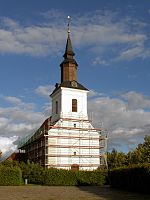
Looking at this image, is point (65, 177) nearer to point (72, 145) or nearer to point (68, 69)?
point (72, 145)

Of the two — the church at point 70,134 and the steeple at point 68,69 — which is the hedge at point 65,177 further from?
the steeple at point 68,69

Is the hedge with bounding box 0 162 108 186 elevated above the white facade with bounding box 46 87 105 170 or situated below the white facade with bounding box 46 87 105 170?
below

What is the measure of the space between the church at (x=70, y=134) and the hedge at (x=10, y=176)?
1066cm

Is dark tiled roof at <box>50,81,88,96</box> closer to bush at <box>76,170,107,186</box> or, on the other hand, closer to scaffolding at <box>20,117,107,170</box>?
scaffolding at <box>20,117,107,170</box>

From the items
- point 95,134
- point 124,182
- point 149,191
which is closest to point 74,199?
point 149,191

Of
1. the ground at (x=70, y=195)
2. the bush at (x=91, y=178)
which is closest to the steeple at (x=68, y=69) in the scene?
the bush at (x=91, y=178)

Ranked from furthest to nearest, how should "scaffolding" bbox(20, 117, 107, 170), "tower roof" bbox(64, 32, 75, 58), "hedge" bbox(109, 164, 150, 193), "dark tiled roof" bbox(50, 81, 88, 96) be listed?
"tower roof" bbox(64, 32, 75, 58), "dark tiled roof" bbox(50, 81, 88, 96), "scaffolding" bbox(20, 117, 107, 170), "hedge" bbox(109, 164, 150, 193)

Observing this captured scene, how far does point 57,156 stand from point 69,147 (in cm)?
245

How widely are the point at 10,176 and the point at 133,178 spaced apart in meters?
17.1

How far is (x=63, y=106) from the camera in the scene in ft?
185

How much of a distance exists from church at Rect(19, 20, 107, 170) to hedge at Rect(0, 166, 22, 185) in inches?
420

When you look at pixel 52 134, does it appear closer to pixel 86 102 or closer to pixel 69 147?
pixel 69 147

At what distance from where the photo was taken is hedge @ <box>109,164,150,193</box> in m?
27.8

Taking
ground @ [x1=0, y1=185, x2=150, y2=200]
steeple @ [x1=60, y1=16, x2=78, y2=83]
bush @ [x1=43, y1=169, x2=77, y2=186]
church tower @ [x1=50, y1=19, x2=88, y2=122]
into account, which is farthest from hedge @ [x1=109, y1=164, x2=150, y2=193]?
steeple @ [x1=60, y1=16, x2=78, y2=83]
